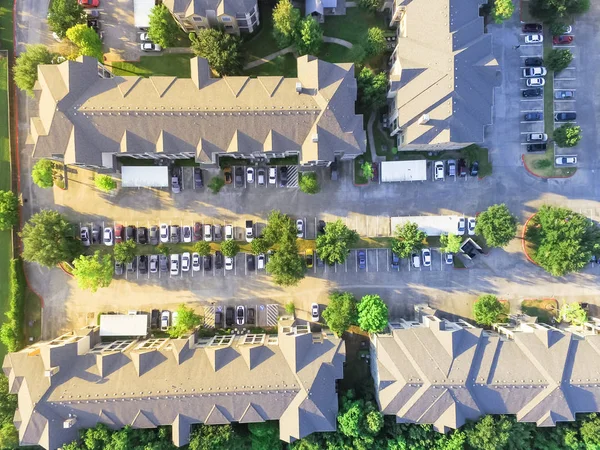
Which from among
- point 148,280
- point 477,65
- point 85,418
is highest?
point 477,65

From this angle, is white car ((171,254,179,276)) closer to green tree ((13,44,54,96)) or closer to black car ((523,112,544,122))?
green tree ((13,44,54,96))

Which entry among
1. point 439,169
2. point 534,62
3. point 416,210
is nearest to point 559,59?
point 534,62

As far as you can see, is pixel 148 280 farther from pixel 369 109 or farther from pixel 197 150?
pixel 369 109

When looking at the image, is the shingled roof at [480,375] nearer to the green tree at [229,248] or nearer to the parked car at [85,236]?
the green tree at [229,248]

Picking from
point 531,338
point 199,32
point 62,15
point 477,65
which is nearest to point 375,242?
point 531,338

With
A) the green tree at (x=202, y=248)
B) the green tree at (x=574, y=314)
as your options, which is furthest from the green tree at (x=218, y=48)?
the green tree at (x=574, y=314)

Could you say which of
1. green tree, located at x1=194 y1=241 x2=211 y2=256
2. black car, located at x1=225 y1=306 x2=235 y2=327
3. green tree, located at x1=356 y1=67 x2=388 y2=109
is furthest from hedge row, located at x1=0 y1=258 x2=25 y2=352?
green tree, located at x1=356 y1=67 x2=388 y2=109

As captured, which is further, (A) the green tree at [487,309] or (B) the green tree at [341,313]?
(A) the green tree at [487,309]

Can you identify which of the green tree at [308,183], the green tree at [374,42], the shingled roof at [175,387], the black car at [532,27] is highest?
the black car at [532,27]
